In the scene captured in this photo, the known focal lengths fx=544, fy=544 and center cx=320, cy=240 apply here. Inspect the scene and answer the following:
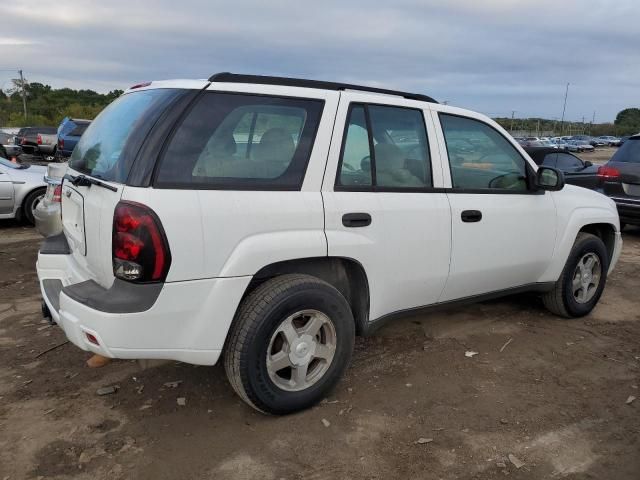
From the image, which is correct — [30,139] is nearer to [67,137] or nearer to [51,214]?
[67,137]

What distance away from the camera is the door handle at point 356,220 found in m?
3.05

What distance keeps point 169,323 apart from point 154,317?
0.08 m

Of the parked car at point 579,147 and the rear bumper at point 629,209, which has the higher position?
the rear bumper at point 629,209

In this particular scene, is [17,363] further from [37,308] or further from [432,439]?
[432,439]

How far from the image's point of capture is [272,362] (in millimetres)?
2936

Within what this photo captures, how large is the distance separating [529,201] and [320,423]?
229 centimetres

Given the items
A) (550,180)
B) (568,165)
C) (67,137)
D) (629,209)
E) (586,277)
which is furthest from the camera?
(67,137)

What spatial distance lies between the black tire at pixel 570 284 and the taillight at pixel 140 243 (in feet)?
11.2

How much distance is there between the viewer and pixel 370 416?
10.3ft

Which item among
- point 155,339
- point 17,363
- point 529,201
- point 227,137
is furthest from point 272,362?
point 529,201

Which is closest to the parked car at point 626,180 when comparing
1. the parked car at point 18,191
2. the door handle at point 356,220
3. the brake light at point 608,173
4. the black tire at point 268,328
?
the brake light at point 608,173

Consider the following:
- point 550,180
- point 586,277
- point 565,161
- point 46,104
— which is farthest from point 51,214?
point 46,104

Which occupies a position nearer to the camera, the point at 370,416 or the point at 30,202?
the point at 370,416

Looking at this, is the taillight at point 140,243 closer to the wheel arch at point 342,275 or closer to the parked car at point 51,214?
the wheel arch at point 342,275
